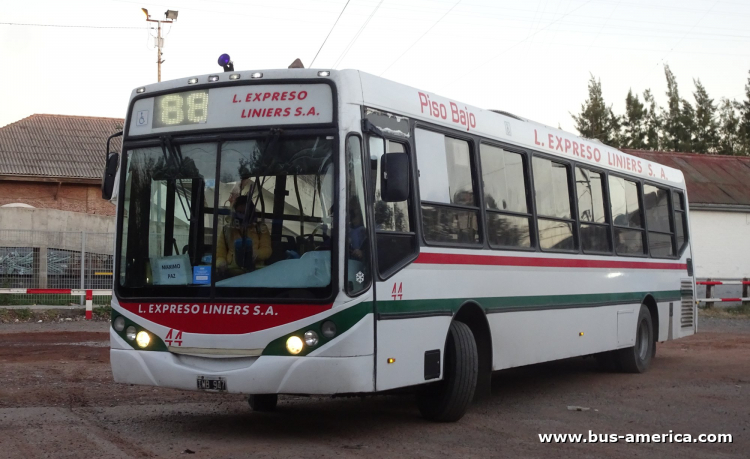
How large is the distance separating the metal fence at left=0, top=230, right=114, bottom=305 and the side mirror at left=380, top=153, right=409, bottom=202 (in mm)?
16776

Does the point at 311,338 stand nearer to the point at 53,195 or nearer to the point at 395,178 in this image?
the point at 395,178

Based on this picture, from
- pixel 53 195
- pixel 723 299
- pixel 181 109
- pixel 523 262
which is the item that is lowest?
pixel 723 299

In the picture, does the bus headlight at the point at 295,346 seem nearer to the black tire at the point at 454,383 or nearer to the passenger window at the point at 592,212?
the black tire at the point at 454,383

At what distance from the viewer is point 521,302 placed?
32.9ft

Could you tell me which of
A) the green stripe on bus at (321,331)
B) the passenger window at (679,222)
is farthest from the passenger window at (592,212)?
the green stripe on bus at (321,331)

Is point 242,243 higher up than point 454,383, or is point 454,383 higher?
point 242,243

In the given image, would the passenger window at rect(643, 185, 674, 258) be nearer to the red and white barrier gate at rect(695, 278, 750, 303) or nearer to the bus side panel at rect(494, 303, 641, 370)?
the bus side panel at rect(494, 303, 641, 370)

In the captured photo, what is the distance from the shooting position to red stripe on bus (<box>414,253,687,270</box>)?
27.9 ft

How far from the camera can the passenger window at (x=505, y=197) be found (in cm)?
958

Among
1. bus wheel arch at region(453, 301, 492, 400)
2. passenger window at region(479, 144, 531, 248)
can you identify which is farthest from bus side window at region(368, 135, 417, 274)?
passenger window at region(479, 144, 531, 248)

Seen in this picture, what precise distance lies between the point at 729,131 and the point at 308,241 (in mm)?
66662

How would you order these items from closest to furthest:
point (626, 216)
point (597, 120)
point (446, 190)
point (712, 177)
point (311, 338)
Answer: point (311, 338) < point (446, 190) < point (626, 216) < point (712, 177) < point (597, 120)

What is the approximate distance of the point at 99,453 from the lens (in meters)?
6.99

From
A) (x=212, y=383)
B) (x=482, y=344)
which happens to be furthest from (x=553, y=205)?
(x=212, y=383)
